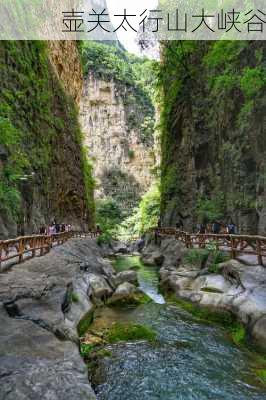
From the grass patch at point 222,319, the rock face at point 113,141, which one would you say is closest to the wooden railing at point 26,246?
the grass patch at point 222,319

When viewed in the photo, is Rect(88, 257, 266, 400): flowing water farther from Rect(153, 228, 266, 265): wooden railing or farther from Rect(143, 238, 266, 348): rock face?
Rect(153, 228, 266, 265): wooden railing

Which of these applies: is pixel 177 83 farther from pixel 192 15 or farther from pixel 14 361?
pixel 14 361

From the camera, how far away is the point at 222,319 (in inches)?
392

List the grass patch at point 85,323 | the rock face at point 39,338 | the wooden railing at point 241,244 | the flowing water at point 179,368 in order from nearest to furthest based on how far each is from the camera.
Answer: the rock face at point 39,338
the flowing water at point 179,368
the grass patch at point 85,323
the wooden railing at point 241,244

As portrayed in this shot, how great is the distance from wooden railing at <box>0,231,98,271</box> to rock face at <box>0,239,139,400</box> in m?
0.67

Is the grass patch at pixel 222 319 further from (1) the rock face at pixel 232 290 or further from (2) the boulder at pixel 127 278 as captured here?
(2) the boulder at pixel 127 278

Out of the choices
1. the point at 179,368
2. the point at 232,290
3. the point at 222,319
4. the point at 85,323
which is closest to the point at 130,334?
the point at 85,323

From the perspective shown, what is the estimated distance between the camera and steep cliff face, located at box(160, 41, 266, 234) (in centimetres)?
1714

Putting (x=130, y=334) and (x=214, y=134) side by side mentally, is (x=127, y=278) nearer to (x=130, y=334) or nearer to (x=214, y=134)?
(x=130, y=334)

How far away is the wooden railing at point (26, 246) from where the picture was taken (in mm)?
10586

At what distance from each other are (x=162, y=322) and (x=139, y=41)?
21.0 m

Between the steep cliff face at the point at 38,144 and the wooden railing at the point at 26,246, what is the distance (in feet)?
6.61

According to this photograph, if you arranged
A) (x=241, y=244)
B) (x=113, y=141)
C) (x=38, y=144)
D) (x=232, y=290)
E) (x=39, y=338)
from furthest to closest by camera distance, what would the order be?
1. (x=113, y=141)
2. (x=38, y=144)
3. (x=241, y=244)
4. (x=232, y=290)
5. (x=39, y=338)

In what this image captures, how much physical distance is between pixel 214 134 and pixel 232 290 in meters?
14.9
